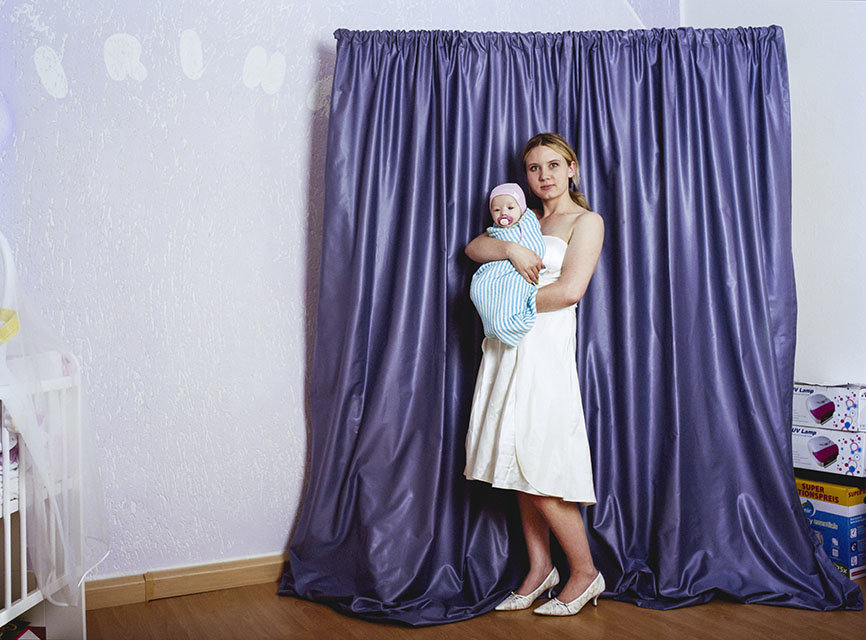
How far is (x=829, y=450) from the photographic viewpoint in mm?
2580

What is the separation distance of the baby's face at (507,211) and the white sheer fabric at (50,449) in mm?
1229

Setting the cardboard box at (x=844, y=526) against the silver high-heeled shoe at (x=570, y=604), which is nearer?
the silver high-heeled shoe at (x=570, y=604)

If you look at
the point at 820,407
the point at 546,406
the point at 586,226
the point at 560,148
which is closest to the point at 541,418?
the point at 546,406

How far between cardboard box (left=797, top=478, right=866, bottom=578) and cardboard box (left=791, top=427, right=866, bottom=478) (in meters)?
0.06

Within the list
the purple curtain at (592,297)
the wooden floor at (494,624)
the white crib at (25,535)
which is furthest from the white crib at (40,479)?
the purple curtain at (592,297)

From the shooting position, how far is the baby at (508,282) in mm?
2201

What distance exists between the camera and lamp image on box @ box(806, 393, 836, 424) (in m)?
2.58

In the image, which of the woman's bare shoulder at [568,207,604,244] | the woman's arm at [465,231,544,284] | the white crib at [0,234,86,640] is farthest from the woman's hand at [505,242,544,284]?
the white crib at [0,234,86,640]

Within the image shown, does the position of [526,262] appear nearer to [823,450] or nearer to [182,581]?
[823,450]

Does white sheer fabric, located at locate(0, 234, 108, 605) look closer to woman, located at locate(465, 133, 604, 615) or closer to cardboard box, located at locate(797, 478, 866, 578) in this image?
woman, located at locate(465, 133, 604, 615)

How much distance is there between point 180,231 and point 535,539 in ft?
4.85

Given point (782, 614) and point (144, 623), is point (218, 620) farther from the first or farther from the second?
point (782, 614)

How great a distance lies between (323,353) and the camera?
8.38ft

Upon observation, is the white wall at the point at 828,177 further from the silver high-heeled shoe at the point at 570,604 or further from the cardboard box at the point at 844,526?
the silver high-heeled shoe at the point at 570,604
